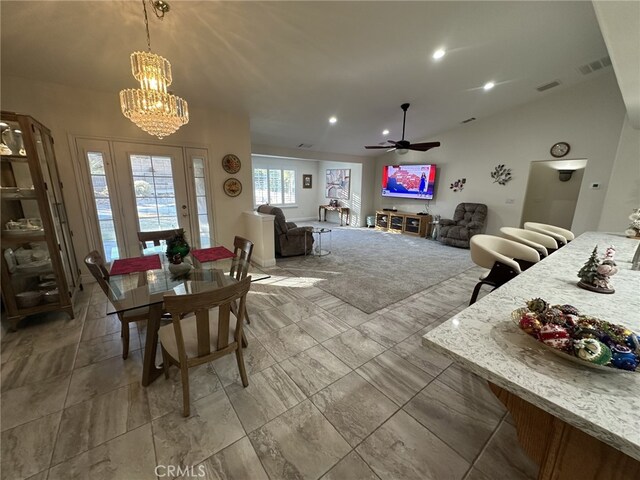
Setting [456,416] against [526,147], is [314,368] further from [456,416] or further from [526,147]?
[526,147]

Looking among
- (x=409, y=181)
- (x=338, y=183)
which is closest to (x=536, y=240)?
(x=409, y=181)

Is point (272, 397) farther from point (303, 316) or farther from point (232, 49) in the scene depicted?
point (232, 49)

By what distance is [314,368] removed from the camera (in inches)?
77.1

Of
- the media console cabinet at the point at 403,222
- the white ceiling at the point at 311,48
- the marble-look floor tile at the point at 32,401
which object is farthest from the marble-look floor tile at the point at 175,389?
the media console cabinet at the point at 403,222

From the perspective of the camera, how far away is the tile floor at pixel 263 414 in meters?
1.29

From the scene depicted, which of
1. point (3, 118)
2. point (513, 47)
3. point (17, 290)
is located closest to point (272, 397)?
point (17, 290)

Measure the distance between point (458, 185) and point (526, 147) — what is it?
4.88ft

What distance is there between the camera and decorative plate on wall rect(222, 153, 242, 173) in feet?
14.3

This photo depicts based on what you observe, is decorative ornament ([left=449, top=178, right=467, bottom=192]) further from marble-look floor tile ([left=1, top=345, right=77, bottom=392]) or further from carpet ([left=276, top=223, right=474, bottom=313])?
marble-look floor tile ([left=1, top=345, right=77, bottom=392])

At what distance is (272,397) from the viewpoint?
1696 mm

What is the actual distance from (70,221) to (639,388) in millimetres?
5056

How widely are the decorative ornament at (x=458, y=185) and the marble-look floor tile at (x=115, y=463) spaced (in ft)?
23.3

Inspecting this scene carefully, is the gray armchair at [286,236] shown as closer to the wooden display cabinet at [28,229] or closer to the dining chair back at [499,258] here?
the wooden display cabinet at [28,229]

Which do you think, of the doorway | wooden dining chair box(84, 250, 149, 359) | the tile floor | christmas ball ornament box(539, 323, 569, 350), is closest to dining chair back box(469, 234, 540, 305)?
the tile floor
